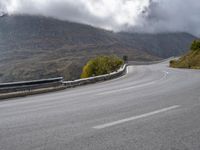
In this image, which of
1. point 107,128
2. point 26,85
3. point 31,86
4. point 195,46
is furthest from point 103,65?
point 107,128

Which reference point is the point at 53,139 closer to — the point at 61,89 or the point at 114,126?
the point at 114,126

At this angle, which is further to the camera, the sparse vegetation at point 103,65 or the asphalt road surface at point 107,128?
the sparse vegetation at point 103,65

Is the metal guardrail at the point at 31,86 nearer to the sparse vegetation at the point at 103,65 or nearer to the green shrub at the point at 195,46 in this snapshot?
the sparse vegetation at the point at 103,65

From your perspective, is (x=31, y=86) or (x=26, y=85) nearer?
(x=26, y=85)

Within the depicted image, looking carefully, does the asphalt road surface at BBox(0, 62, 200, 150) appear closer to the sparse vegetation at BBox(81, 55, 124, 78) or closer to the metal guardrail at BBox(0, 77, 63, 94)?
the metal guardrail at BBox(0, 77, 63, 94)

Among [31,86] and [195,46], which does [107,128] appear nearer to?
[31,86]

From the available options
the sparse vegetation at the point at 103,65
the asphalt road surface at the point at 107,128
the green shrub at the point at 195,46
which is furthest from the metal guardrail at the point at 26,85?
the green shrub at the point at 195,46

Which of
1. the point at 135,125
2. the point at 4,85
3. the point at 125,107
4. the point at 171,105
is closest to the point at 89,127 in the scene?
the point at 135,125

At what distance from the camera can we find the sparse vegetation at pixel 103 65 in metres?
53.5

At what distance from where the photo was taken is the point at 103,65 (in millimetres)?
56125

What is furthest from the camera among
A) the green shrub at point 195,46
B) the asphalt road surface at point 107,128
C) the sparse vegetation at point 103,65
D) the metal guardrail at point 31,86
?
the green shrub at point 195,46

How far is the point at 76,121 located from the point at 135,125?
4.84 feet

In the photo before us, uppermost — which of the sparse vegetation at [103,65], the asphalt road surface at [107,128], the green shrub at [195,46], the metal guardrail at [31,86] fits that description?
the green shrub at [195,46]

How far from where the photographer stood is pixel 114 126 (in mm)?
7348
